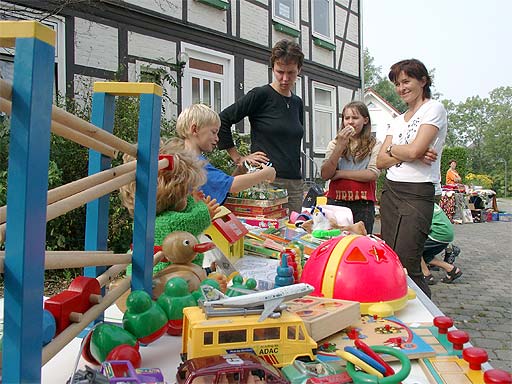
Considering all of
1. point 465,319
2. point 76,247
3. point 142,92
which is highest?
point 142,92

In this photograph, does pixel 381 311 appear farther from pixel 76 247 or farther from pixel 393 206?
pixel 76 247

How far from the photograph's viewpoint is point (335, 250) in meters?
1.10

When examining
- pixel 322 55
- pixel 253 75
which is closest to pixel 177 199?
pixel 253 75

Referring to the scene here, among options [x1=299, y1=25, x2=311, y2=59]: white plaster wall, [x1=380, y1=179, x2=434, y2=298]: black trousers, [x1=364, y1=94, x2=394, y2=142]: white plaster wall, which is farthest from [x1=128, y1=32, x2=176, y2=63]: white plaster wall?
[x1=364, y1=94, x2=394, y2=142]: white plaster wall

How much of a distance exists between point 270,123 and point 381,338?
176 centimetres

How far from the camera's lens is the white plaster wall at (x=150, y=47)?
6.41m

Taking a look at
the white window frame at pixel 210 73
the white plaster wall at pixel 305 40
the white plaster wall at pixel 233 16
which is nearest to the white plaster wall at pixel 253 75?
the white window frame at pixel 210 73

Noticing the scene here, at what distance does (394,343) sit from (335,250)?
1.06ft

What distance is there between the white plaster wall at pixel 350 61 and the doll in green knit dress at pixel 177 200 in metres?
10.5

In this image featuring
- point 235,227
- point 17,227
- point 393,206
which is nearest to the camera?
point 17,227

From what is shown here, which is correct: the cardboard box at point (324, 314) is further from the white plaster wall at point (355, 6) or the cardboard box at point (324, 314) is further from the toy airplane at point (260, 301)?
the white plaster wall at point (355, 6)

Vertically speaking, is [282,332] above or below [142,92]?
below

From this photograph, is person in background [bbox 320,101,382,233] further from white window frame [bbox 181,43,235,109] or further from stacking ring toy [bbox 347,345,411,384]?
white window frame [bbox 181,43,235,109]

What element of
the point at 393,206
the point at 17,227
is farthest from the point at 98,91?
the point at 393,206
